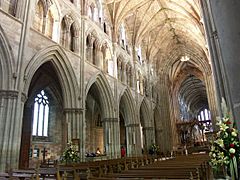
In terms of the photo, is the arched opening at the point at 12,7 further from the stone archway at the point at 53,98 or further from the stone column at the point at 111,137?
the stone column at the point at 111,137

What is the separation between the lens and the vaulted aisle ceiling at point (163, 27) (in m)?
22.4

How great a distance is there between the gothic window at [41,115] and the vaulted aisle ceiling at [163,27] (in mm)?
10176

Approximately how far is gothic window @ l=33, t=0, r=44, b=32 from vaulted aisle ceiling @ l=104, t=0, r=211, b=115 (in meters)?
9.41

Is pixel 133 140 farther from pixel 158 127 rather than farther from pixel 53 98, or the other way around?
pixel 158 127

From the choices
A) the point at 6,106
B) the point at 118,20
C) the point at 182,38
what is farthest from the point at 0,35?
the point at 182,38

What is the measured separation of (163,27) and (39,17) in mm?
20569

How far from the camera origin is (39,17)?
13.4 m

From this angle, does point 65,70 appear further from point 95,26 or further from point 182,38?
point 182,38

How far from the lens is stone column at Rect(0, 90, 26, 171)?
9.02m

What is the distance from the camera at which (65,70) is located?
13922mm

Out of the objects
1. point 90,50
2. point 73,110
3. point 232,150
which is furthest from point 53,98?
point 232,150

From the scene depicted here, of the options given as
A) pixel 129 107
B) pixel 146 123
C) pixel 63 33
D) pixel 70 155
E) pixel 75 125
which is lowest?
pixel 70 155

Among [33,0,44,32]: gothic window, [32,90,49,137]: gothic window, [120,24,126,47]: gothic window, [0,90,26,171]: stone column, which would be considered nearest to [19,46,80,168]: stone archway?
[32,90,49,137]: gothic window

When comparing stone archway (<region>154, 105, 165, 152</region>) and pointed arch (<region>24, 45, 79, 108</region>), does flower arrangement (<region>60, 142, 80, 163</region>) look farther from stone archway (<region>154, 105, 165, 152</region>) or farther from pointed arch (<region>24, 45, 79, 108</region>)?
stone archway (<region>154, 105, 165, 152</region>)
